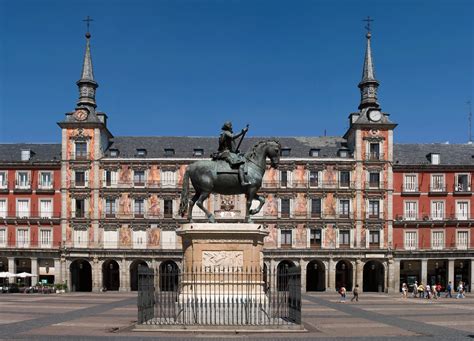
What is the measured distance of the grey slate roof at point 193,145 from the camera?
72.1 meters

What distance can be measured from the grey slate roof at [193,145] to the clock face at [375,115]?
489cm

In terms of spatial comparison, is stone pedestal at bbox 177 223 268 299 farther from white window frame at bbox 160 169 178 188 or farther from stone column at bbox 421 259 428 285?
stone column at bbox 421 259 428 285

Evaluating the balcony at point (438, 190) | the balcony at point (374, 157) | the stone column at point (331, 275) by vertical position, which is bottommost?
the stone column at point (331, 275)

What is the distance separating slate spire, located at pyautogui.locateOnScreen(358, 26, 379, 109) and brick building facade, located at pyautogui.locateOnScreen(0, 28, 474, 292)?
6.09ft

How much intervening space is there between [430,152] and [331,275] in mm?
19319

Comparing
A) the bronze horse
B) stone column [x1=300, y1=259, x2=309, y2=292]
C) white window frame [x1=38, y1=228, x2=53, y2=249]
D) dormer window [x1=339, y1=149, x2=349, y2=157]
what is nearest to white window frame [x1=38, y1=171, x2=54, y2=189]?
white window frame [x1=38, y1=228, x2=53, y2=249]

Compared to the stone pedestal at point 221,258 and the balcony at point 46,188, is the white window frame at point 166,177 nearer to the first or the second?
the balcony at point 46,188

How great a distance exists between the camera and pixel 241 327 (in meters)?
20.8

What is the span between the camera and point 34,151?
2889 inches

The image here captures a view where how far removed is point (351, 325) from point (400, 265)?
4731cm

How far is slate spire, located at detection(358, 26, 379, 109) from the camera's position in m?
72.7

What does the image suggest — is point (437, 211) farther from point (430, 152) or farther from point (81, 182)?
point (81, 182)

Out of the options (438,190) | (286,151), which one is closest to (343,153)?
(286,151)

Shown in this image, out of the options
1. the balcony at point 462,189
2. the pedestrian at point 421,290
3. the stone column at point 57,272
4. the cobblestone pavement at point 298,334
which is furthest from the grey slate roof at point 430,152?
the stone column at point 57,272
